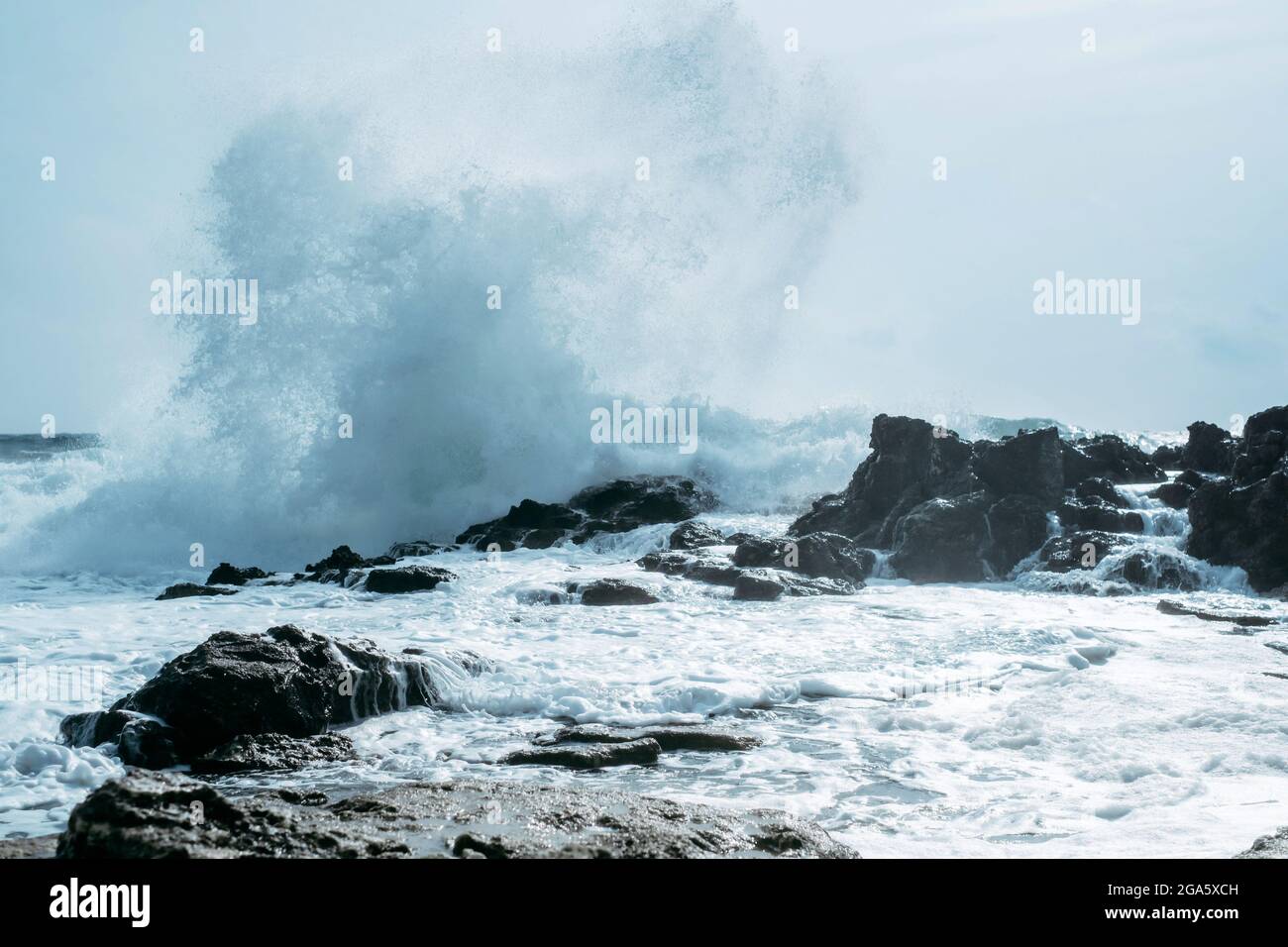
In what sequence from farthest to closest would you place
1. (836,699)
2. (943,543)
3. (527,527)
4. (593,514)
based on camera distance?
(593,514) < (527,527) < (943,543) < (836,699)

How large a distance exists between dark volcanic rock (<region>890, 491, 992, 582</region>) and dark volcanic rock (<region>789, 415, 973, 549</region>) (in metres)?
0.90

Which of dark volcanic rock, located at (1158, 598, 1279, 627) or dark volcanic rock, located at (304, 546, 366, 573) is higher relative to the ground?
dark volcanic rock, located at (304, 546, 366, 573)

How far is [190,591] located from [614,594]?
4845 millimetres

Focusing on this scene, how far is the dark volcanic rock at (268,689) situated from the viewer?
5.69 metres

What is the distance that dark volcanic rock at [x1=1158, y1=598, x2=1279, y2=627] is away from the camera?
10188 mm

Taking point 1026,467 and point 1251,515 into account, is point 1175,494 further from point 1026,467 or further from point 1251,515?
point 1251,515

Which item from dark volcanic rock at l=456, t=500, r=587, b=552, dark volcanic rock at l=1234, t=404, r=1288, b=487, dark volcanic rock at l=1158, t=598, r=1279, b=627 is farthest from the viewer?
dark volcanic rock at l=456, t=500, r=587, b=552

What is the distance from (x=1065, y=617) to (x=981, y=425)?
3461 centimetres

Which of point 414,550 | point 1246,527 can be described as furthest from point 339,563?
point 1246,527

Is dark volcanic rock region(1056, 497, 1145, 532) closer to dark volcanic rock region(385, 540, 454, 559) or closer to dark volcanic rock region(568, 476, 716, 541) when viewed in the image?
dark volcanic rock region(568, 476, 716, 541)

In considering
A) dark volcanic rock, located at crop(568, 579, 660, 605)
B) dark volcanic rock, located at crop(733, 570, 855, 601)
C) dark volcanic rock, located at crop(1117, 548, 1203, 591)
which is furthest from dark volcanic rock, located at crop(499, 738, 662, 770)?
dark volcanic rock, located at crop(1117, 548, 1203, 591)

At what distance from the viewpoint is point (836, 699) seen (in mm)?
6918
